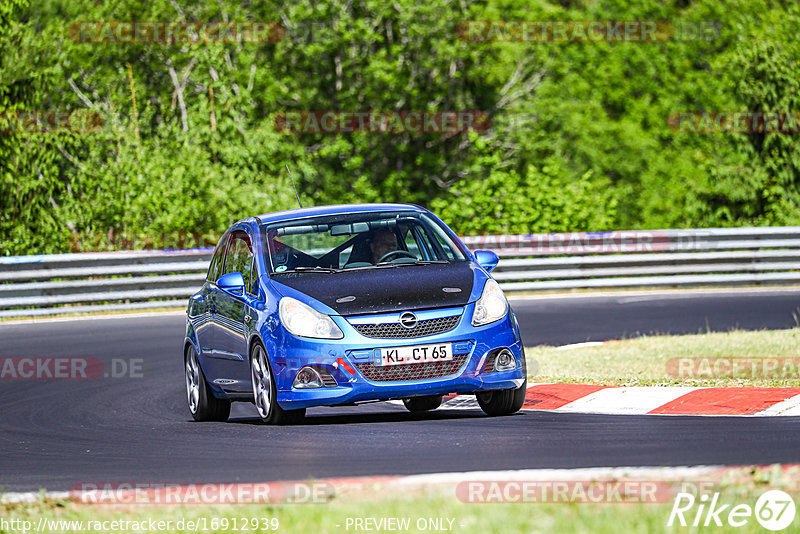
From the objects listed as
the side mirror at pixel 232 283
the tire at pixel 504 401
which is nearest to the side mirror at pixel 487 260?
the tire at pixel 504 401

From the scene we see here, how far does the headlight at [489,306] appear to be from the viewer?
29.7 feet

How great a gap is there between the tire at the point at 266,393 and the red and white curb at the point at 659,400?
5.56 ft

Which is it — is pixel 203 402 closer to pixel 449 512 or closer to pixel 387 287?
pixel 387 287

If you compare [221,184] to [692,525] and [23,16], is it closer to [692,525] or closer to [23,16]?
[23,16]

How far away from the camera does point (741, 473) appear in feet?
20.4

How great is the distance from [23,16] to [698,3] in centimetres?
4031

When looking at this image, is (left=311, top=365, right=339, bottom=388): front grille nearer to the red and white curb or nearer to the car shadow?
the car shadow

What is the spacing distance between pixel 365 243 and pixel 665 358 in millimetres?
4197

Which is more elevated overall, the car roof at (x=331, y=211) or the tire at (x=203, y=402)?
the car roof at (x=331, y=211)

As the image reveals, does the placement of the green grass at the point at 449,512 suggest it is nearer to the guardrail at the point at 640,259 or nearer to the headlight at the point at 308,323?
the headlight at the point at 308,323

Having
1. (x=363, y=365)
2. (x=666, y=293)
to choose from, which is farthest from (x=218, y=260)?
(x=666, y=293)

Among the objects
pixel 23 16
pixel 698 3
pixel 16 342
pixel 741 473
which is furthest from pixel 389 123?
pixel 741 473

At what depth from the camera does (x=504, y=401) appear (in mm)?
9453

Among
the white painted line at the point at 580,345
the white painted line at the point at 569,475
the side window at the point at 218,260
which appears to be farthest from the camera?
the white painted line at the point at 580,345
